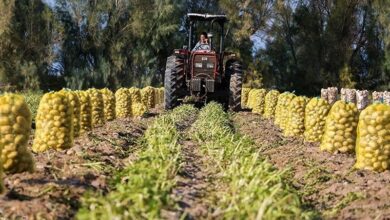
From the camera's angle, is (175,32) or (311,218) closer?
(311,218)

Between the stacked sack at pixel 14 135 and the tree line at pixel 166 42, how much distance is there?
31953 millimetres

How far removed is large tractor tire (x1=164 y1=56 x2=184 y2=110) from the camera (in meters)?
18.9

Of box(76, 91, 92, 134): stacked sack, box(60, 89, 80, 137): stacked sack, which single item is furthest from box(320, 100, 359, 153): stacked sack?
box(76, 91, 92, 134): stacked sack

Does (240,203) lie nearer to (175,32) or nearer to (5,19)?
(5,19)

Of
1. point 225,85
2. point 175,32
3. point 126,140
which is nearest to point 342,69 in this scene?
point 175,32

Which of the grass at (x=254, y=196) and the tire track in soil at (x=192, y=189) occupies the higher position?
the grass at (x=254, y=196)

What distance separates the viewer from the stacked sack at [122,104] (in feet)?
60.8

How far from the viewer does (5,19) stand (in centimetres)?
3644

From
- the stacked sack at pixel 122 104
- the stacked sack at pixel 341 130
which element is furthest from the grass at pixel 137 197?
the stacked sack at pixel 122 104

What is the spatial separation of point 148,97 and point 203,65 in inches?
214

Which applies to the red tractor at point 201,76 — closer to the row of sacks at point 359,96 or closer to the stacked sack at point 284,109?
the stacked sack at point 284,109

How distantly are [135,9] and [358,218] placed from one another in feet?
126

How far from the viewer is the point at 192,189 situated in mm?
5074

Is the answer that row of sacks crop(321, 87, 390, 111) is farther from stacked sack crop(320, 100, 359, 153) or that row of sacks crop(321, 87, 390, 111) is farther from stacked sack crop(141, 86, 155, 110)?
stacked sack crop(320, 100, 359, 153)
